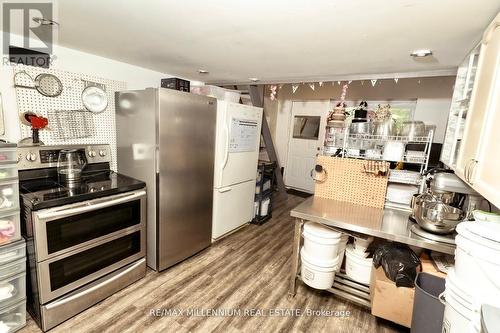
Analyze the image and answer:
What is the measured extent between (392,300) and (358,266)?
37 centimetres

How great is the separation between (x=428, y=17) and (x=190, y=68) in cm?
231

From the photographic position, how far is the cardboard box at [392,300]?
5.41 ft

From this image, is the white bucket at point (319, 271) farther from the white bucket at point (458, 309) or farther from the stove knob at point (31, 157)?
the stove knob at point (31, 157)

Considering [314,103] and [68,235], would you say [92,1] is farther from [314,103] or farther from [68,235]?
[314,103]

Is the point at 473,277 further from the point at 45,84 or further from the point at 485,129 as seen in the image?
the point at 45,84

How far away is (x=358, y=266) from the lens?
80.4 inches

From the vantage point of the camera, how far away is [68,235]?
1.70 metres

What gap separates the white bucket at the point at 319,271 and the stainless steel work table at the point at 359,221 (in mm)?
121

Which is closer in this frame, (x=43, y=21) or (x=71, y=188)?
(x=43, y=21)

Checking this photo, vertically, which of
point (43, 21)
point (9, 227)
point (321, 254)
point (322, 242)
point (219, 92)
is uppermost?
point (43, 21)

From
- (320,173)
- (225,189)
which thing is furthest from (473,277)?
(225,189)

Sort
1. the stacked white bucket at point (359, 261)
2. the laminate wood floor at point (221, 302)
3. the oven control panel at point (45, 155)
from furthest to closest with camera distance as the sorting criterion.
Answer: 1. the stacked white bucket at point (359, 261)
2. the oven control panel at point (45, 155)
3. the laminate wood floor at point (221, 302)

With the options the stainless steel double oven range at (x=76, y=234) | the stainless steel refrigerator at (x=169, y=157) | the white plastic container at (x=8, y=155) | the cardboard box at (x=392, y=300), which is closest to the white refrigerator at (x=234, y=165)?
the stainless steel refrigerator at (x=169, y=157)

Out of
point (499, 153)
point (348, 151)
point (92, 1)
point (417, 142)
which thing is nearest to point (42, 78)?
point (92, 1)
